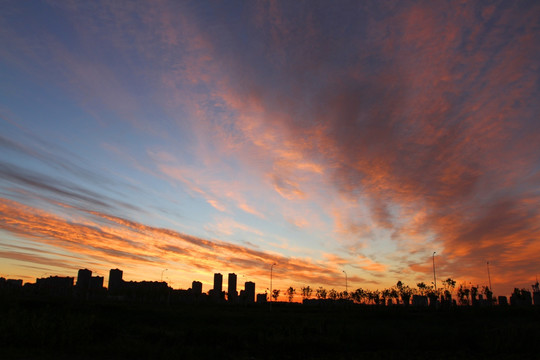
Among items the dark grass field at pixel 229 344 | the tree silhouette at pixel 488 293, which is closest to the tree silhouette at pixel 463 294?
the tree silhouette at pixel 488 293

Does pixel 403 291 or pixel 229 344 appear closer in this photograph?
pixel 229 344

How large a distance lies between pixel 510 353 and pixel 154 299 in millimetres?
185532

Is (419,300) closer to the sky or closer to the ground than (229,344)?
closer to the ground

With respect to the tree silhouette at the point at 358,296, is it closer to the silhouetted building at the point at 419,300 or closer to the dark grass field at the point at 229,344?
the silhouetted building at the point at 419,300

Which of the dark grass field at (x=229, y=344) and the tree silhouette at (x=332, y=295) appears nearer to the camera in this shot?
the dark grass field at (x=229, y=344)

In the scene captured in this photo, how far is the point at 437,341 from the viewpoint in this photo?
33.5 meters

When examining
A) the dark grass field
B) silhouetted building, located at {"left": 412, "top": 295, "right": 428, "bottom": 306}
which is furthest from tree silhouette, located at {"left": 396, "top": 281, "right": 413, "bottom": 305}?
the dark grass field

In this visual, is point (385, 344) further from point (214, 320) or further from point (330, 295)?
point (330, 295)

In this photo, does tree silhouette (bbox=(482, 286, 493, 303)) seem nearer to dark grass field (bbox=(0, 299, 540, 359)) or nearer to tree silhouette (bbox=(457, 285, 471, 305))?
tree silhouette (bbox=(457, 285, 471, 305))

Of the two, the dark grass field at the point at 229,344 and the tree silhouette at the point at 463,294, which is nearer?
the dark grass field at the point at 229,344

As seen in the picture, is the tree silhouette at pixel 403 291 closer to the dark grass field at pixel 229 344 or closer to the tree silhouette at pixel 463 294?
the tree silhouette at pixel 463 294

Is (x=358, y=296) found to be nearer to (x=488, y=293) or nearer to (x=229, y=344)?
(x=488, y=293)

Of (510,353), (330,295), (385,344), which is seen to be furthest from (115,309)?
(330,295)

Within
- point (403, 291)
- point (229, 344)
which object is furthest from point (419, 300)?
point (229, 344)
